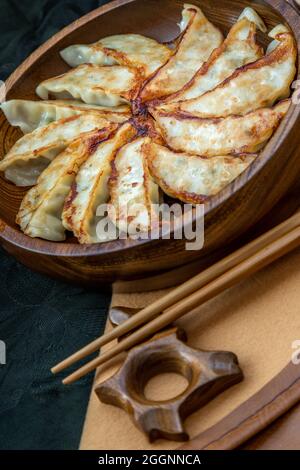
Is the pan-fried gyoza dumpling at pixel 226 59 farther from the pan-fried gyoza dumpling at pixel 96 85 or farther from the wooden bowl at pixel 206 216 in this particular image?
the pan-fried gyoza dumpling at pixel 96 85

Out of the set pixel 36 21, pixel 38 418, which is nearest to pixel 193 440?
pixel 38 418

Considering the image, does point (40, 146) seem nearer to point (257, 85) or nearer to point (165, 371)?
point (257, 85)

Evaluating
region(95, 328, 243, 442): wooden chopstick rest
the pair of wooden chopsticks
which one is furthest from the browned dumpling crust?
region(95, 328, 243, 442): wooden chopstick rest

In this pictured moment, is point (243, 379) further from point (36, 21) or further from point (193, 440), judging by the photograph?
point (36, 21)

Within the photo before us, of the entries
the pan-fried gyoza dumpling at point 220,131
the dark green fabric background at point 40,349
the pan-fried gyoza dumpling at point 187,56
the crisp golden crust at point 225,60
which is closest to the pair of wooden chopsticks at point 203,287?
the dark green fabric background at point 40,349

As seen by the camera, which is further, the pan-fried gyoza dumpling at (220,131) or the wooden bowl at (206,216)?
the pan-fried gyoza dumpling at (220,131)
